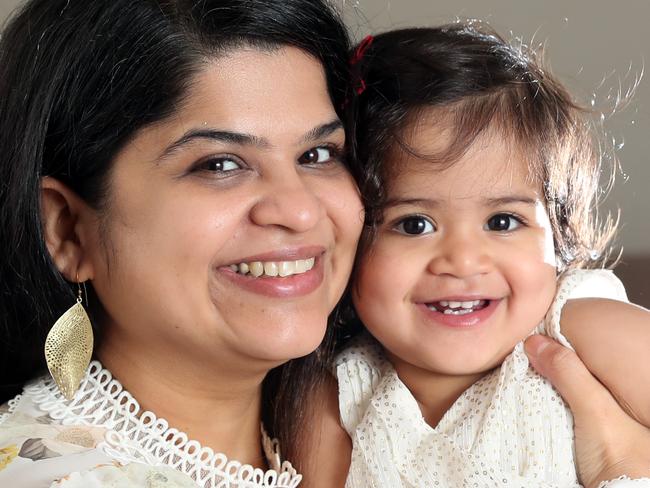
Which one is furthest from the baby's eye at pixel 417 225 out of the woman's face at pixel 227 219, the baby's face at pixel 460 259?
the woman's face at pixel 227 219

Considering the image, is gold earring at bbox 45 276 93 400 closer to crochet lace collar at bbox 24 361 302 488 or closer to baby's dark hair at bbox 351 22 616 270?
crochet lace collar at bbox 24 361 302 488

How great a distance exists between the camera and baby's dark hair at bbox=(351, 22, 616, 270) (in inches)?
72.9

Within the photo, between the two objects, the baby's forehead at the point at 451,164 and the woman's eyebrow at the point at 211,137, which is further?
the baby's forehead at the point at 451,164

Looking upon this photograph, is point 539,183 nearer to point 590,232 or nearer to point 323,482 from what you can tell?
point 590,232

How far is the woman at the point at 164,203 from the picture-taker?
1582mm

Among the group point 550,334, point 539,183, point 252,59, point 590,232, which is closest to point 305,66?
point 252,59

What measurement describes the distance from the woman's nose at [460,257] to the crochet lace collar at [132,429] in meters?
0.47

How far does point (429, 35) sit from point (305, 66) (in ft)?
1.14

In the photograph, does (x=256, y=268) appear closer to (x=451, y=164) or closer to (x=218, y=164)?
(x=218, y=164)

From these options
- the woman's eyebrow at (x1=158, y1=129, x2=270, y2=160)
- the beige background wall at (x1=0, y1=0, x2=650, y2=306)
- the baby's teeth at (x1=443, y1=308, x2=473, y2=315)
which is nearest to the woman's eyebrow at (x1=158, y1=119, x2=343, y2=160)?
the woman's eyebrow at (x1=158, y1=129, x2=270, y2=160)

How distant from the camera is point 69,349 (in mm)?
1659

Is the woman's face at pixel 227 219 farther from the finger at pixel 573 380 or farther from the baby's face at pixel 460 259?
the finger at pixel 573 380

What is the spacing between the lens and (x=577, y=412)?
5.88ft

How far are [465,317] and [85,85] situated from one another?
0.76 metres
